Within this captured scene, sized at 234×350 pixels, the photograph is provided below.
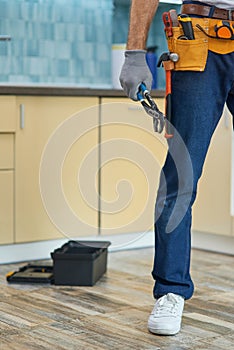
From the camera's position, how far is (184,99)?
2506 mm

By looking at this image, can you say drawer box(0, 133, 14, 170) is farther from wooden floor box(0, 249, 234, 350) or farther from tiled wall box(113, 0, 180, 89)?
tiled wall box(113, 0, 180, 89)

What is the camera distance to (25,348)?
2.38 m

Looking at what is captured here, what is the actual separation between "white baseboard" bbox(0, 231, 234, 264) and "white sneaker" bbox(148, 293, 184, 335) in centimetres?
133

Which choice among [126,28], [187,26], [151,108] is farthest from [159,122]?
[126,28]

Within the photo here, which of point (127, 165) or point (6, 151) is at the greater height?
point (6, 151)

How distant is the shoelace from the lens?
2551 millimetres

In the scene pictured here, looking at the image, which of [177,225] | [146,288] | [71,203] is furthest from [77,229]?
[177,225]

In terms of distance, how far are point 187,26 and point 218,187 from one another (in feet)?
5.55

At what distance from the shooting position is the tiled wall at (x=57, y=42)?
13.2 feet

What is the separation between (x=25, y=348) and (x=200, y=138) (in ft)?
2.76

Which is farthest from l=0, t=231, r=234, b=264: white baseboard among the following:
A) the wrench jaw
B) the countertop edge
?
the wrench jaw

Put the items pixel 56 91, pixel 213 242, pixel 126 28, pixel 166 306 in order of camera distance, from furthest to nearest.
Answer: pixel 126 28 < pixel 213 242 < pixel 56 91 < pixel 166 306

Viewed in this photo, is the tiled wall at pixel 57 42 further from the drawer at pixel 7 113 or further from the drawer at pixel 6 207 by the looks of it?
the drawer at pixel 6 207

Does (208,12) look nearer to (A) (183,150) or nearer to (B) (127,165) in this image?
(A) (183,150)
